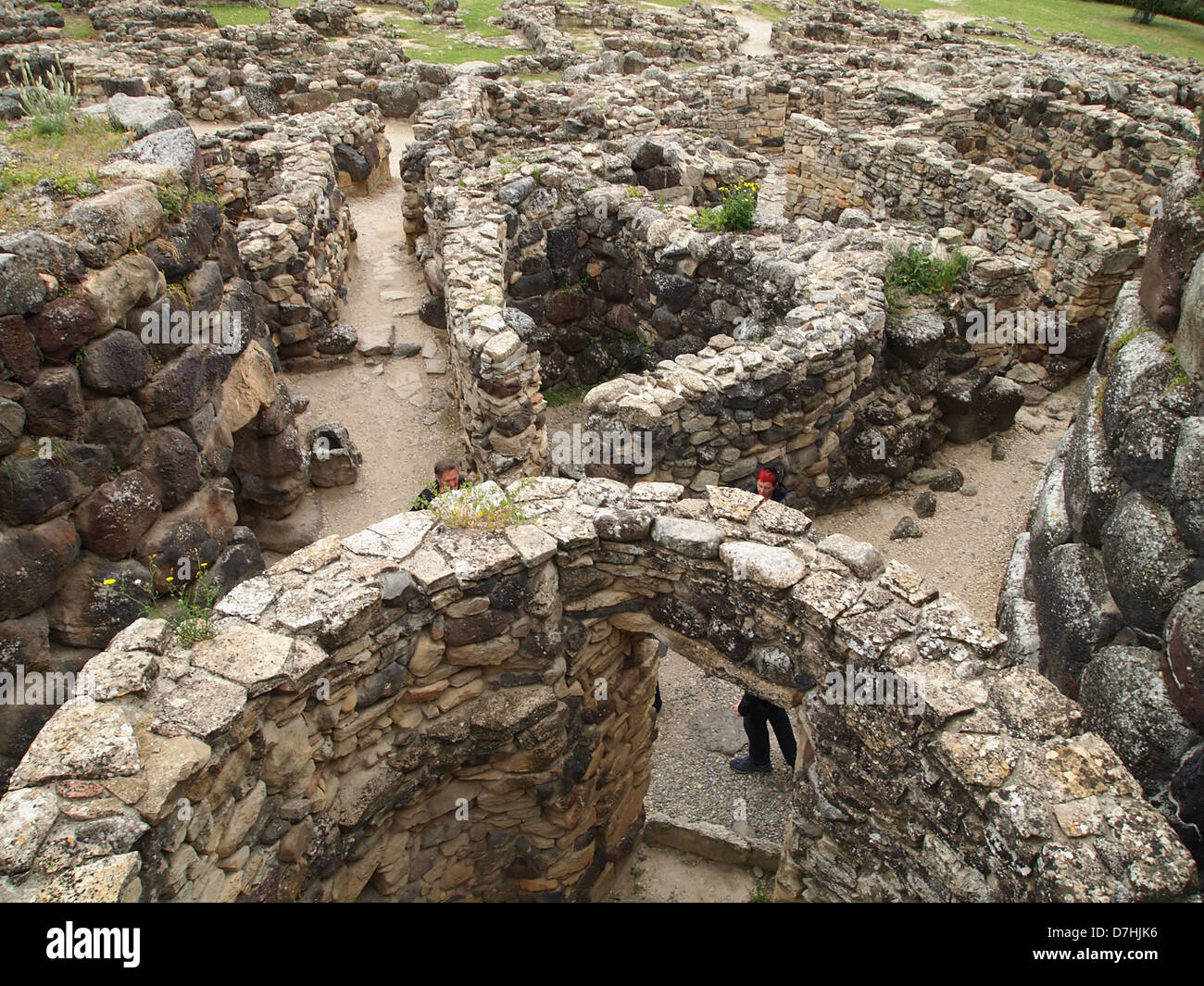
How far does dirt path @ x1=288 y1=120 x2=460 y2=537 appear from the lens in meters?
11.5

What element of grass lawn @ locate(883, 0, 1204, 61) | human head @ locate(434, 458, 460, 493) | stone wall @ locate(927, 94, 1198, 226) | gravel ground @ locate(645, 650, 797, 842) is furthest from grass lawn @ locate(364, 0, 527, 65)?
gravel ground @ locate(645, 650, 797, 842)

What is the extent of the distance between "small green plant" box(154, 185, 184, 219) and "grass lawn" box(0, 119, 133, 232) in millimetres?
487

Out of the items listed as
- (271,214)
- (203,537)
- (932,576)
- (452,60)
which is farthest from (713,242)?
(452,60)

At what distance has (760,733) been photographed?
8.57 metres

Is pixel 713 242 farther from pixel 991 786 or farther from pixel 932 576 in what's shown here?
pixel 991 786

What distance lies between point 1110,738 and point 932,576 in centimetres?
386

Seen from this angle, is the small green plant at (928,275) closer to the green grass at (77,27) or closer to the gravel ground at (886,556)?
the gravel ground at (886,556)

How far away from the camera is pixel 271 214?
1323cm

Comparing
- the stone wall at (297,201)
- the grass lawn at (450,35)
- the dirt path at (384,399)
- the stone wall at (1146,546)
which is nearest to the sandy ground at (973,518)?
the stone wall at (1146,546)

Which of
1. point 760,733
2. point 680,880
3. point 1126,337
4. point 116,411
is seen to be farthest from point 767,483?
point 116,411

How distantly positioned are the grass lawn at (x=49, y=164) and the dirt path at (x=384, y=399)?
4164 mm

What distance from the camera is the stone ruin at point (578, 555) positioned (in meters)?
4.66

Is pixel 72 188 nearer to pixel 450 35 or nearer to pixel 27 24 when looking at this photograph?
pixel 27 24

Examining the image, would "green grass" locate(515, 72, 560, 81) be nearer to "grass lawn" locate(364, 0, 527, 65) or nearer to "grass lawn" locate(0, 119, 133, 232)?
"grass lawn" locate(364, 0, 527, 65)
